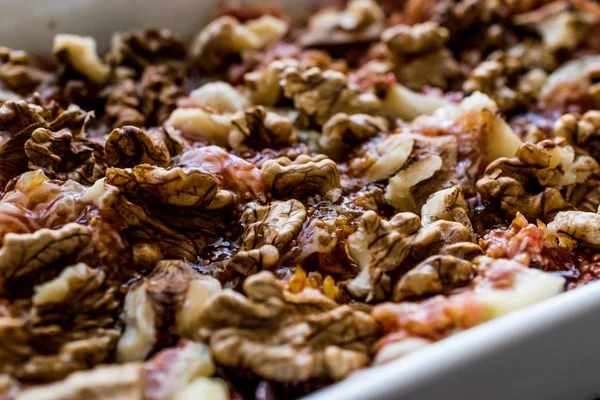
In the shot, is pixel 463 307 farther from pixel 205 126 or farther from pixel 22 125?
pixel 22 125

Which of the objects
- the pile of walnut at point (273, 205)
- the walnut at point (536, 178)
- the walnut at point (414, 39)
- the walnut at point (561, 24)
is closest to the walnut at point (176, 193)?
the pile of walnut at point (273, 205)

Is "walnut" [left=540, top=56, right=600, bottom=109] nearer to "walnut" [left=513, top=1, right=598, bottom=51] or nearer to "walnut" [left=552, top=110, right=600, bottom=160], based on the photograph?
"walnut" [left=513, top=1, right=598, bottom=51]

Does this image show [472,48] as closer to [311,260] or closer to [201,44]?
[201,44]

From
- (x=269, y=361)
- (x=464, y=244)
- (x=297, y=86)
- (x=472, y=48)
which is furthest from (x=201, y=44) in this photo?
(x=269, y=361)

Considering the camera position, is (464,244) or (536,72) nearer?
(464,244)

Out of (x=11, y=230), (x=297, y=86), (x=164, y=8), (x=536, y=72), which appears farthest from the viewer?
(x=164, y=8)

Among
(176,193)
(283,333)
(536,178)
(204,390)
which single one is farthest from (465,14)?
(204,390)

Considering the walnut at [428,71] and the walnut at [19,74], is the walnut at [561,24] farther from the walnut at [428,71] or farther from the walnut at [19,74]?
the walnut at [19,74]

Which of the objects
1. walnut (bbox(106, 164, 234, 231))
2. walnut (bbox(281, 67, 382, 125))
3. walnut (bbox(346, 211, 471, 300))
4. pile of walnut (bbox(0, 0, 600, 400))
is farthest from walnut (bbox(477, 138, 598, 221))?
walnut (bbox(106, 164, 234, 231))
